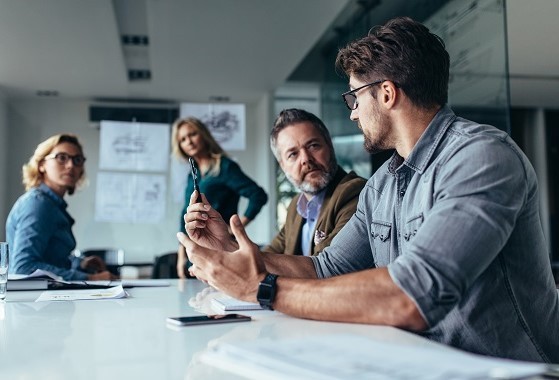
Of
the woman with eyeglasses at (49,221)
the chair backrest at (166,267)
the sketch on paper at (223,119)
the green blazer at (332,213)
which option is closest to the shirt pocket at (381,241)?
the green blazer at (332,213)

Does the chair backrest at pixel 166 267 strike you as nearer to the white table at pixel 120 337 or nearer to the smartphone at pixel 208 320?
the white table at pixel 120 337

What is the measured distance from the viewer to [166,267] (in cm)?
379

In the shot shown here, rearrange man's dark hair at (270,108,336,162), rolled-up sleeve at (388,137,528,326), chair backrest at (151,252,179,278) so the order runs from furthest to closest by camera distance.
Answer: chair backrest at (151,252,179,278)
man's dark hair at (270,108,336,162)
rolled-up sleeve at (388,137,528,326)

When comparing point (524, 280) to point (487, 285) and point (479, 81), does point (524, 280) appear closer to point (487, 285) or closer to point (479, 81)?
point (487, 285)

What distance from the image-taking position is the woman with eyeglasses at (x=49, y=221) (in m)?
2.52

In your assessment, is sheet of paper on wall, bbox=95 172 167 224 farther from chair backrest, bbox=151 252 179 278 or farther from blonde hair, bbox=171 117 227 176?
blonde hair, bbox=171 117 227 176

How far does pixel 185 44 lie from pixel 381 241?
366cm

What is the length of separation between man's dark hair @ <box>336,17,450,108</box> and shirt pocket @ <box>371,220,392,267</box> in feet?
→ 0.95

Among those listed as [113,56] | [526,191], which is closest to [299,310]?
[526,191]

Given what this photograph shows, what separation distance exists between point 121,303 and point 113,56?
3.86 metres

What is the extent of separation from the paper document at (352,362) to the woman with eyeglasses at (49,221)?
1922 millimetres

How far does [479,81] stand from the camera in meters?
2.81

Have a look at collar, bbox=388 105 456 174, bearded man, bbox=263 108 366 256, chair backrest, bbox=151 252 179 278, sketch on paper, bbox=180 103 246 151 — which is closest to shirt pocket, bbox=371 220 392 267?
collar, bbox=388 105 456 174

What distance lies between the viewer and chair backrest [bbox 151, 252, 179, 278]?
3.72 m
